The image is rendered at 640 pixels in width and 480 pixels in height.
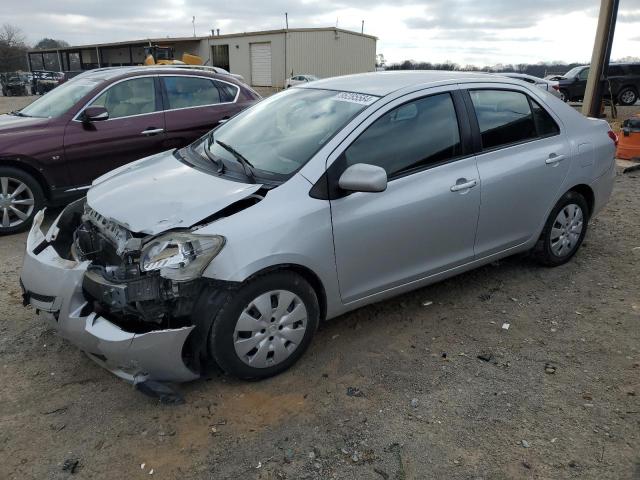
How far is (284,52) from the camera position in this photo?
36.5m

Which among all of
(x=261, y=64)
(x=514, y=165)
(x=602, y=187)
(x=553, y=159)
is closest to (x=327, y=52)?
(x=261, y=64)

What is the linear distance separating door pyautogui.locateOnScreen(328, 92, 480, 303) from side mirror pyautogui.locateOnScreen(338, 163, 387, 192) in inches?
4.8

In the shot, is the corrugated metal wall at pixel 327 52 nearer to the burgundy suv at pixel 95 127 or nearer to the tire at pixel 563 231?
the burgundy suv at pixel 95 127

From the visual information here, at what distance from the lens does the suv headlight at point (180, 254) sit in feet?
8.75

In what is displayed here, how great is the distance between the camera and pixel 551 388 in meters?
3.03

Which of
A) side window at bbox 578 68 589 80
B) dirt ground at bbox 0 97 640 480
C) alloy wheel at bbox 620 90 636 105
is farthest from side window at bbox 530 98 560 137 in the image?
side window at bbox 578 68 589 80

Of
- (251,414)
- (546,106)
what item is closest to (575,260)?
(546,106)

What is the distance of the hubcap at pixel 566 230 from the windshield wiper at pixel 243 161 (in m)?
2.67

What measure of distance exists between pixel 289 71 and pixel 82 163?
32830 millimetres

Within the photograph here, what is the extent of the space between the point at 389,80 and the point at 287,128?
84 cm

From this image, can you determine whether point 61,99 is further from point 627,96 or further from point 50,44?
point 50,44

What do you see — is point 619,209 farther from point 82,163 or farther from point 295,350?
point 82,163

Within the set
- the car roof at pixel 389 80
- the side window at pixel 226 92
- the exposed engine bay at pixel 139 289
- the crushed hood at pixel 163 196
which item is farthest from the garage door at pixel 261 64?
the exposed engine bay at pixel 139 289

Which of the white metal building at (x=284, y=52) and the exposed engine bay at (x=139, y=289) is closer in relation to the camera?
the exposed engine bay at (x=139, y=289)
